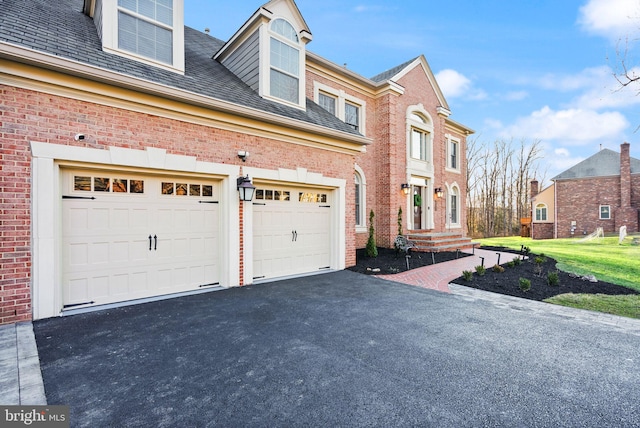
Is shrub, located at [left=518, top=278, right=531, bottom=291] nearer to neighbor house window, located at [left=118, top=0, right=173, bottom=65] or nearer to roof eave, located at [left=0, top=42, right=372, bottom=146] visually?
roof eave, located at [left=0, top=42, right=372, bottom=146]

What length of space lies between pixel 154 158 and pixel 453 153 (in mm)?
16533

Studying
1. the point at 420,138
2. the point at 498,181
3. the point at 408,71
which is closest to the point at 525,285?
the point at 420,138

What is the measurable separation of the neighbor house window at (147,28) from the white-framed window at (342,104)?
18.0 ft

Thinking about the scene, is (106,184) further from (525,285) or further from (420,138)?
(420,138)

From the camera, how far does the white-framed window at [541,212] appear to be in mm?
25203

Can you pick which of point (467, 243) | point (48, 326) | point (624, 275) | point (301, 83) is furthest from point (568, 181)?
point (48, 326)

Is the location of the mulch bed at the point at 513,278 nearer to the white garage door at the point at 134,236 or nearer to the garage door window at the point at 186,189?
the white garage door at the point at 134,236

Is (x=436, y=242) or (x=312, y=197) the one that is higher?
(x=312, y=197)

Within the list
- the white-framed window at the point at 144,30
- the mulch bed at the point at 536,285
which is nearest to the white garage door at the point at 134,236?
the white-framed window at the point at 144,30

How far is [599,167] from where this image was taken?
904 inches

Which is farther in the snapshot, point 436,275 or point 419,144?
point 419,144

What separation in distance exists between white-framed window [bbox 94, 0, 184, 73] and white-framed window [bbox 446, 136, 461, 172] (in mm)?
14929

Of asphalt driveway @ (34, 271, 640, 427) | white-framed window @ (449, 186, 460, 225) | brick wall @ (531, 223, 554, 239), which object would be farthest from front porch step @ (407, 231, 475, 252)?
brick wall @ (531, 223, 554, 239)

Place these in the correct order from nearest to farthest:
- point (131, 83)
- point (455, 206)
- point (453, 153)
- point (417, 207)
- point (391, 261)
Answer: point (131, 83) → point (391, 261) → point (417, 207) → point (453, 153) → point (455, 206)
